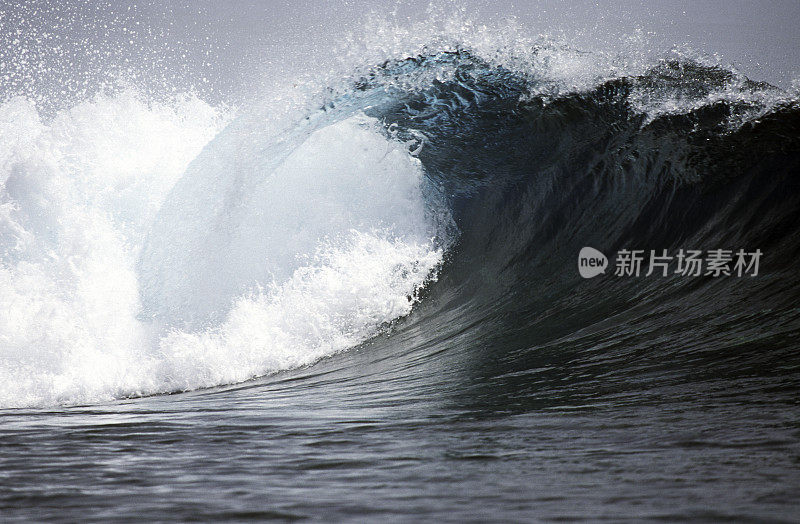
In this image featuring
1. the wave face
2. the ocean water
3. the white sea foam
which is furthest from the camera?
the white sea foam

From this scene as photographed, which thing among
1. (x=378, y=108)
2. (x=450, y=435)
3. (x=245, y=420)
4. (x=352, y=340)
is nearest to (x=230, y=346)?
(x=352, y=340)

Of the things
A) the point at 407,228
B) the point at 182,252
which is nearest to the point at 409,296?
the point at 407,228

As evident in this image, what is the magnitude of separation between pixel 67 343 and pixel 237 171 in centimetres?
265

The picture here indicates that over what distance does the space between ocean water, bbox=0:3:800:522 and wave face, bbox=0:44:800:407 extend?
0.03m

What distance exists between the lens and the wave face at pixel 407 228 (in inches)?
181

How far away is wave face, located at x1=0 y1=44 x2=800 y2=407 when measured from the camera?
461 cm

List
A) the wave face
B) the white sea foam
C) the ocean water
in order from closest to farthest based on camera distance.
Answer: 1. the ocean water
2. the wave face
3. the white sea foam

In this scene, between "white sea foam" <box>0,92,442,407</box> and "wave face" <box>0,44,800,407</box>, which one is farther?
"white sea foam" <box>0,92,442,407</box>

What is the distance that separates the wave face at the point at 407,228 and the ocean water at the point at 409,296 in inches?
1.3

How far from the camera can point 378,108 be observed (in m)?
8.32

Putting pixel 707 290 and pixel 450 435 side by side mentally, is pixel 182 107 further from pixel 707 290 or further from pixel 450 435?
pixel 450 435

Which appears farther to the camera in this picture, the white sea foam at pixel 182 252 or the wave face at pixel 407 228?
the white sea foam at pixel 182 252

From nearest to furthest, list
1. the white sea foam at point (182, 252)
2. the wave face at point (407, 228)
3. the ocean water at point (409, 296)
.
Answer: the ocean water at point (409, 296) < the wave face at point (407, 228) < the white sea foam at point (182, 252)

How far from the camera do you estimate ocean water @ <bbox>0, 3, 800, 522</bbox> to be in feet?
5.78
